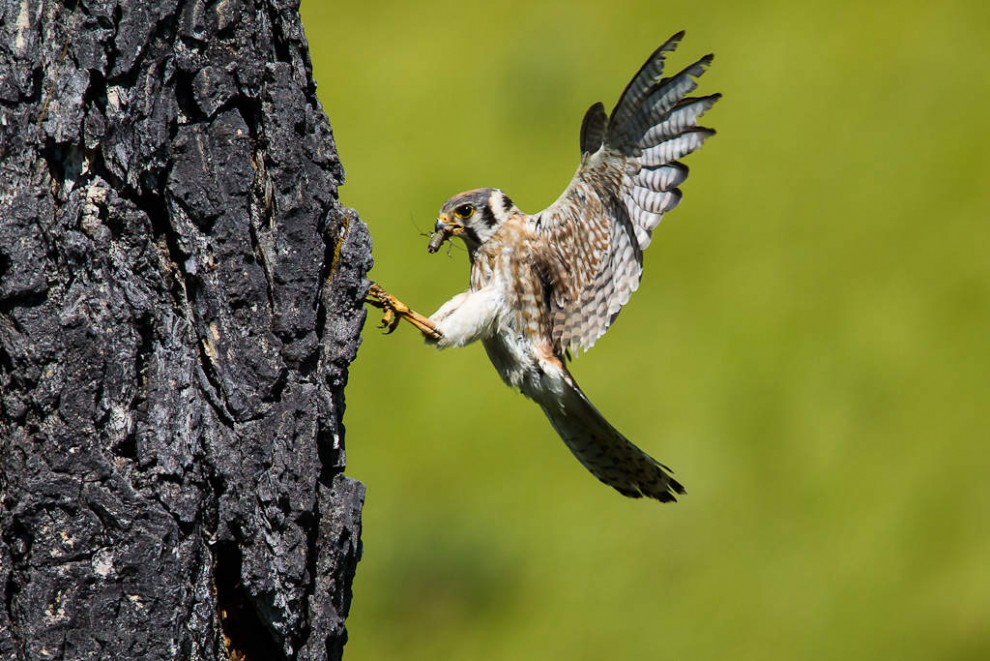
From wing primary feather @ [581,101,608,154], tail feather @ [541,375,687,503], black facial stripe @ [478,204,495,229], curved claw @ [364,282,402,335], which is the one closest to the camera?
curved claw @ [364,282,402,335]

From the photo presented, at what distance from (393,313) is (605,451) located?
1.17m

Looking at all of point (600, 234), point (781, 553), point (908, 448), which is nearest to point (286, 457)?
point (600, 234)

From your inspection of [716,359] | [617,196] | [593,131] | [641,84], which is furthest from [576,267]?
[716,359]

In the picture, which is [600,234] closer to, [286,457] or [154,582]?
[286,457]

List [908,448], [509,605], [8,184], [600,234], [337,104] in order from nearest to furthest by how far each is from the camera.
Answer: [8,184]
[600,234]
[509,605]
[908,448]
[337,104]

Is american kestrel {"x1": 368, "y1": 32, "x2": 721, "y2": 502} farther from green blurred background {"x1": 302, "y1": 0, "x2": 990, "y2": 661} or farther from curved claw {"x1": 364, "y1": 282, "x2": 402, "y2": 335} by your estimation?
green blurred background {"x1": 302, "y1": 0, "x2": 990, "y2": 661}

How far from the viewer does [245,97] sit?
2.99m

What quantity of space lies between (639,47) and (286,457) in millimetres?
7555

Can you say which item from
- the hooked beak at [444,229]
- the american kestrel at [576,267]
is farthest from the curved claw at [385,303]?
the hooked beak at [444,229]

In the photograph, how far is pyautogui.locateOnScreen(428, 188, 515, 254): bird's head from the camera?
17.6 feet

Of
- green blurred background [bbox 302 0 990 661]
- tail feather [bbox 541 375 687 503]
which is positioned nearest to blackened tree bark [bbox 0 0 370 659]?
tail feather [bbox 541 375 687 503]

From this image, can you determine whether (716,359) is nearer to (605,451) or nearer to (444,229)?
(605,451)

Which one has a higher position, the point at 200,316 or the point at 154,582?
the point at 200,316

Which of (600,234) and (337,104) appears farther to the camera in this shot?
(337,104)
